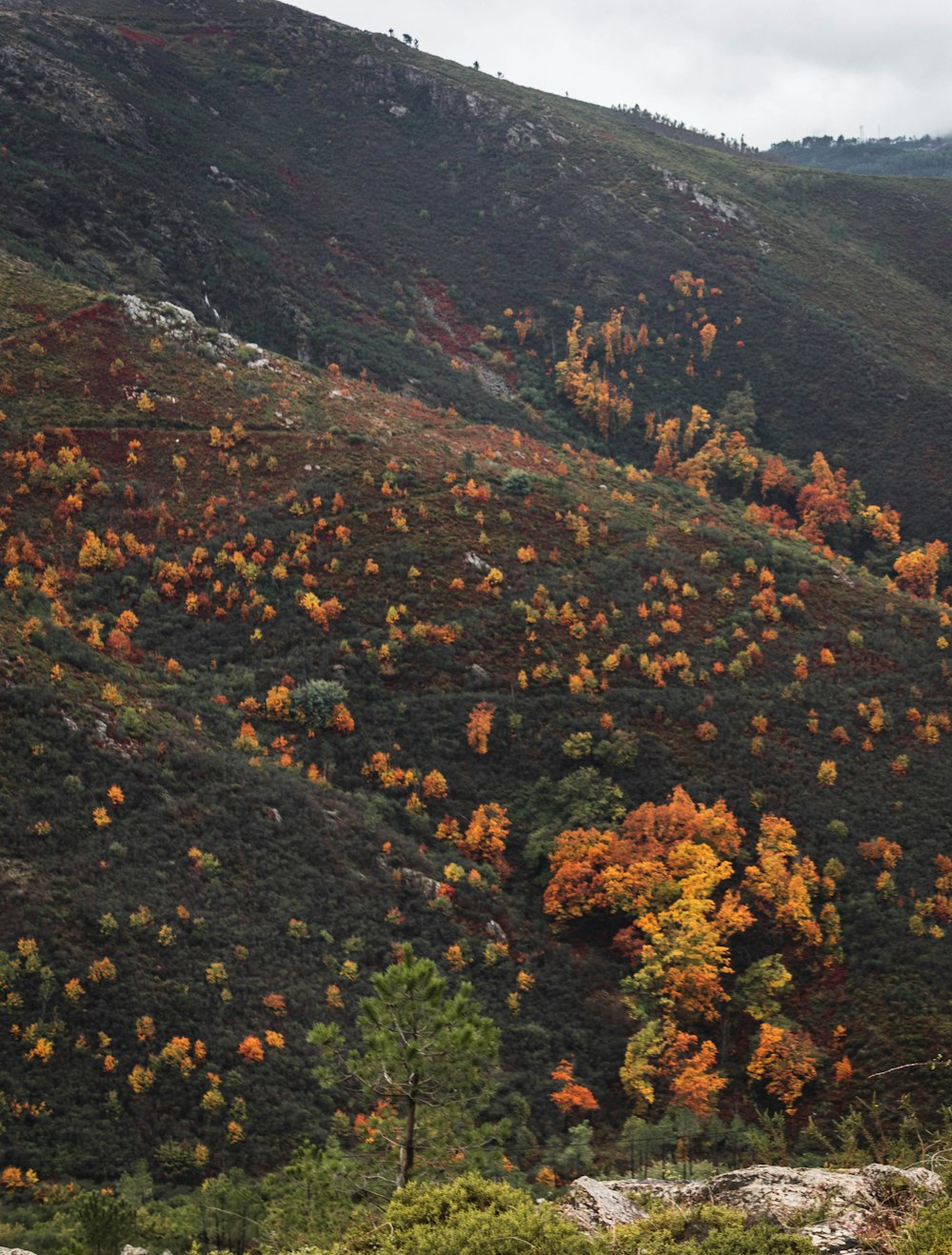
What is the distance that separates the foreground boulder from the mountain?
19930 millimetres

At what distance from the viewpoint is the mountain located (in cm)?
3691

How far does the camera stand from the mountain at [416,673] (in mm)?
36906

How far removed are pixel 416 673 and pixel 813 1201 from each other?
48.1 metres

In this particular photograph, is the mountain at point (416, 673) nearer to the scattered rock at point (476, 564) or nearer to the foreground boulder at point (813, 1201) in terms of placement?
the scattered rock at point (476, 564)

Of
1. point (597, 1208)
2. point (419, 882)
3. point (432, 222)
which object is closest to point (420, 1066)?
point (597, 1208)

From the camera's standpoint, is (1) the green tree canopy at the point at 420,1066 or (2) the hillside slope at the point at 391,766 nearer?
(1) the green tree canopy at the point at 420,1066

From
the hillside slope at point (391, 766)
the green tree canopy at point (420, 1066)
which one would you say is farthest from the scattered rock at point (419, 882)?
the green tree canopy at point (420, 1066)

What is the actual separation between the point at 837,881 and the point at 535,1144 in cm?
2348

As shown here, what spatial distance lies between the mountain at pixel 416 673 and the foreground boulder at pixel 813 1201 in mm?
19930

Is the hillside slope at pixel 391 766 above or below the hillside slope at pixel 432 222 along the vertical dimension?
below

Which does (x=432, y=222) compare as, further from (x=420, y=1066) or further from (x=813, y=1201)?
(x=813, y=1201)

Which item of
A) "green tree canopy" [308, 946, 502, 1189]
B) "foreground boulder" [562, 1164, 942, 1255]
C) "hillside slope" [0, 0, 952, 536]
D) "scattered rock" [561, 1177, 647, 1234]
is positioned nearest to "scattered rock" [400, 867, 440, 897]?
"green tree canopy" [308, 946, 502, 1189]

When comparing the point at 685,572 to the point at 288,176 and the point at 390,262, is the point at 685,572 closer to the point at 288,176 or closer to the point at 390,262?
the point at 390,262

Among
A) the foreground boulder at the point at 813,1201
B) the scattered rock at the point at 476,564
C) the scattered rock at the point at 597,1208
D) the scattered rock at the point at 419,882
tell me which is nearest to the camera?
the foreground boulder at the point at 813,1201
